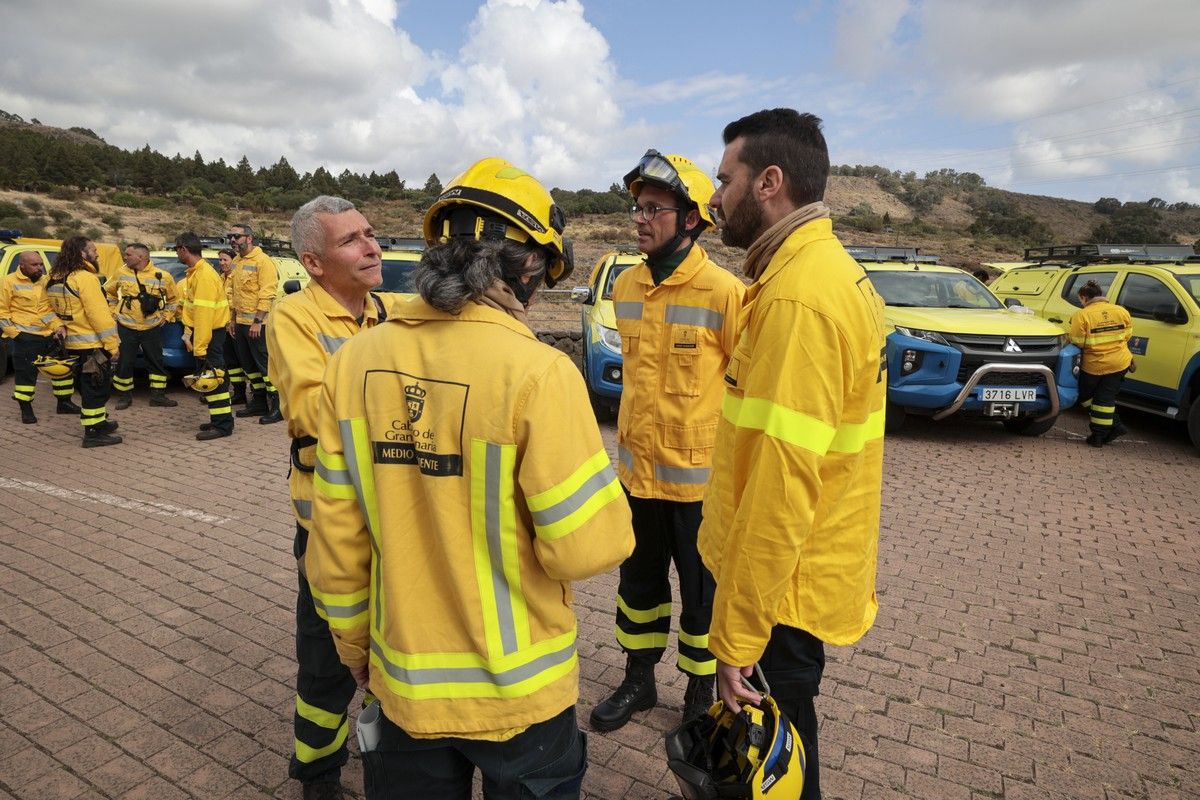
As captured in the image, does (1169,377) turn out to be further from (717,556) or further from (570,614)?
(570,614)

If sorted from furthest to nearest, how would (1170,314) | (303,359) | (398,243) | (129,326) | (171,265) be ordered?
(398,243) < (171,265) < (129,326) < (1170,314) < (303,359)

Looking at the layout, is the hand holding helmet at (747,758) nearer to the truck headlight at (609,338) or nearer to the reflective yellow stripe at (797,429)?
the reflective yellow stripe at (797,429)

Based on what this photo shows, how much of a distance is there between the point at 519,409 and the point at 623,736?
218cm

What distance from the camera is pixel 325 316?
257 centimetres

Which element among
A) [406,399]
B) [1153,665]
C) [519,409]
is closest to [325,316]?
[406,399]

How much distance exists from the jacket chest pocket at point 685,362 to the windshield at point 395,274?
20.6ft

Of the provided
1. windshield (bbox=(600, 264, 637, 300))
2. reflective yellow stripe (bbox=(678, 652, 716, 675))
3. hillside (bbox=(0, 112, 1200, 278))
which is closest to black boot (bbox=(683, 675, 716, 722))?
reflective yellow stripe (bbox=(678, 652, 716, 675))

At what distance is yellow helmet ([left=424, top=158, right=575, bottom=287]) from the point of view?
153cm

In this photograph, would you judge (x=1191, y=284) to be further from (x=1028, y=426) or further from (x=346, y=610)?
(x=346, y=610)

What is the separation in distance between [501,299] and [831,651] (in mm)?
3026

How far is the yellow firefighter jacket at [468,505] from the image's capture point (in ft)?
4.65

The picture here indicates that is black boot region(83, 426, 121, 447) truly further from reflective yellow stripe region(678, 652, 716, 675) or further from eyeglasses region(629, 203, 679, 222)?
reflective yellow stripe region(678, 652, 716, 675)

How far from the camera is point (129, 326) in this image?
27.2ft

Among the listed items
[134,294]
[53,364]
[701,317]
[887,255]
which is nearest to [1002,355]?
[887,255]
